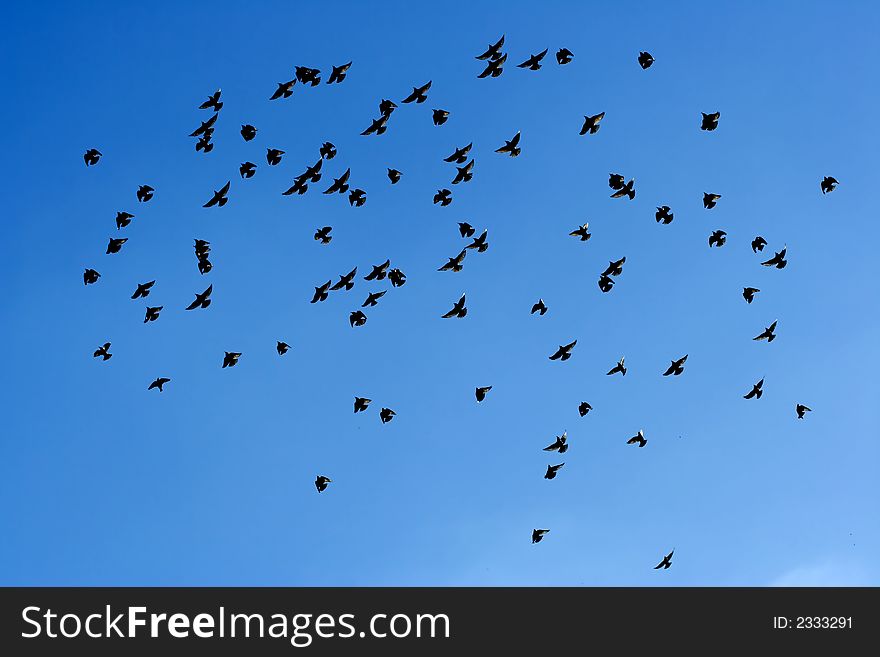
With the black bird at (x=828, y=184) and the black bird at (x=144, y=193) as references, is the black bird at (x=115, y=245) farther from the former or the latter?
the black bird at (x=828, y=184)

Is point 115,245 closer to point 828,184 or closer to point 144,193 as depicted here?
point 144,193

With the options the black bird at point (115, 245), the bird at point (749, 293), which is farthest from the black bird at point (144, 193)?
the bird at point (749, 293)

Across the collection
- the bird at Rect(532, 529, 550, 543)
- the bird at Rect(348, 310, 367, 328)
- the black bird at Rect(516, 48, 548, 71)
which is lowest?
the bird at Rect(532, 529, 550, 543)

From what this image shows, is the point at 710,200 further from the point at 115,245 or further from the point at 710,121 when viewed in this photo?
the point at 115,245

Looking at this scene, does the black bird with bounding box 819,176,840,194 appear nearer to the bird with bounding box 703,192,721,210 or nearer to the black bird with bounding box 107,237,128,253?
the bird with bounding box 703,192,721,210

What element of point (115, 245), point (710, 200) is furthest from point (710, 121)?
point (115, 245)

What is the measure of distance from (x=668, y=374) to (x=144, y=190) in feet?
84.9

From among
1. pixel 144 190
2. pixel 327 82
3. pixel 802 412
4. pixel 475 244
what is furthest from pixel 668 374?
pixel 144 190

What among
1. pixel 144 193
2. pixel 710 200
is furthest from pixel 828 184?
pixel 144 193

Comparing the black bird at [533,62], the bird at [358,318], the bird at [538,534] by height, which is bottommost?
the bird at [538,534]

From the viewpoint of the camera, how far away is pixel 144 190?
44.7 m

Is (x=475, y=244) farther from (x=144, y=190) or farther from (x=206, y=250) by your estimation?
(x=144, y=190)

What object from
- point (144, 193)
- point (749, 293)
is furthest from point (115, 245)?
point (749, 293)

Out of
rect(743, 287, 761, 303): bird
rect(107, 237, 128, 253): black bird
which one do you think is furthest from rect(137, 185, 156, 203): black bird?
rect(743, 287, 761, 303): bird
